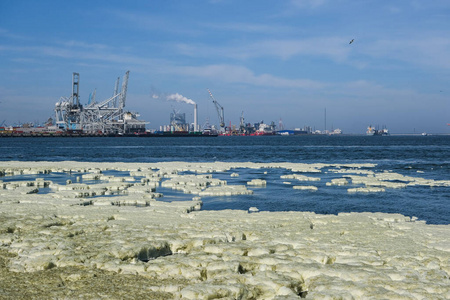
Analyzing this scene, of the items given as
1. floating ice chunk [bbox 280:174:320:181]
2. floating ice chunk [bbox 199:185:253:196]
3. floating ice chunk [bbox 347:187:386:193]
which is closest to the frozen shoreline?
floating ice chunk [bbox 199:185:253:196]

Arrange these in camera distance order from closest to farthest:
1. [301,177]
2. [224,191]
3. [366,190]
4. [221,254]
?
[221,254], [224,191], [366,190], [301,177]

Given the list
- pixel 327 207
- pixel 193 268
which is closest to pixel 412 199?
pixel 327 207

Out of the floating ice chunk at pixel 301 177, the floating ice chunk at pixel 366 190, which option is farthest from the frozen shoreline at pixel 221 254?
the floating ice chunk at pixel 301 177

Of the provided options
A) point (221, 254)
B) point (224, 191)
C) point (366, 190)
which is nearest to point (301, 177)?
point (366, 190)

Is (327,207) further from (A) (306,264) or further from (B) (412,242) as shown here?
(A) (306,264)

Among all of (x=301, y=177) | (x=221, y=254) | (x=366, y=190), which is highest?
(x=221, y=254)

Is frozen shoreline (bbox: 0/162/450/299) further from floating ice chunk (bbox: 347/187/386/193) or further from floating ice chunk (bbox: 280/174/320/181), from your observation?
floating ice chunk (bbox: 280/174/320/181)

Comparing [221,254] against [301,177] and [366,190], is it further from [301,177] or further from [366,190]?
[301,177]

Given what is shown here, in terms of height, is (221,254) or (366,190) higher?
(221,254)
